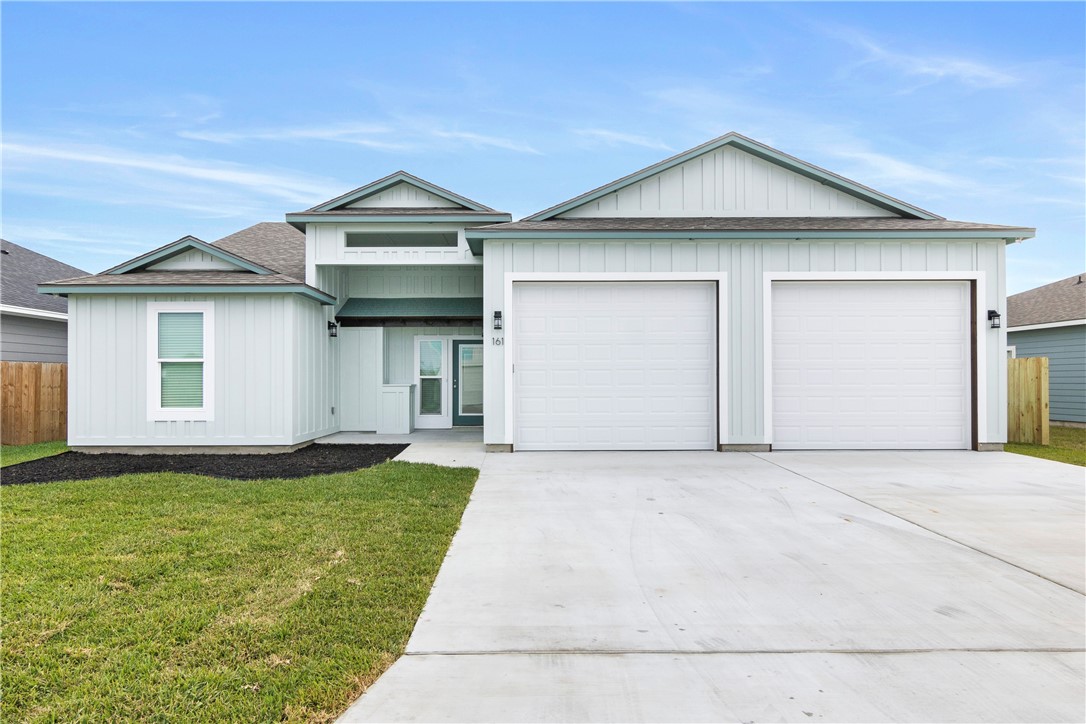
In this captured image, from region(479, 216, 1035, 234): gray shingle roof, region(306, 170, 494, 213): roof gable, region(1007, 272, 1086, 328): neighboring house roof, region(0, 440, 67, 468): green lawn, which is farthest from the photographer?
region(1007, 272, 1086, 328): neighboring house roof

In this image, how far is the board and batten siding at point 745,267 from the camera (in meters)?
9.04

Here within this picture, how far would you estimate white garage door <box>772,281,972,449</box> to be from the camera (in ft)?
30.1

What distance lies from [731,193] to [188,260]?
32.7 ft

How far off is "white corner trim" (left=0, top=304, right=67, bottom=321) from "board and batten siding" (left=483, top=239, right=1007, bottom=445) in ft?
35.3

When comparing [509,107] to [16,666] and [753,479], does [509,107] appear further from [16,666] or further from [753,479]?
[16,666]

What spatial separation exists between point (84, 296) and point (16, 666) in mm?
8840

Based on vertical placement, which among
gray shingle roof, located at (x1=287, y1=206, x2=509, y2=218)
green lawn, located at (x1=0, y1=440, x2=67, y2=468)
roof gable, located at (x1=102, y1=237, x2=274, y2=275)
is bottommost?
green lawn, located at (x1=0, y1=440, x2=67, y2=468)

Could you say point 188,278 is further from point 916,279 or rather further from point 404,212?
point 916,279

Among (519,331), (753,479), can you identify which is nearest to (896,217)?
(753,479)

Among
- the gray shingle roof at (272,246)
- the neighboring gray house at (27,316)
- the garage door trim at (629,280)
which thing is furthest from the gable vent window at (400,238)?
the neighboring gray house at (27,316)

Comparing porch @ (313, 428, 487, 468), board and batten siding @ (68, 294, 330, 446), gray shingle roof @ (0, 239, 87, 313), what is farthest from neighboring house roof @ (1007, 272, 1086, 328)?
gray shingle roof @ (0, 239, 87, 313)

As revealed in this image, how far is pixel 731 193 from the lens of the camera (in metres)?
10.1

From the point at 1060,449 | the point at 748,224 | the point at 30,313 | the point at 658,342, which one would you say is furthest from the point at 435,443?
the point at 1060,449

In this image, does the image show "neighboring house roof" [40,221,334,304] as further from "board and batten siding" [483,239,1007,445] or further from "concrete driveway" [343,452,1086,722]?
"concrete driveway" [343,452,1086,722]
